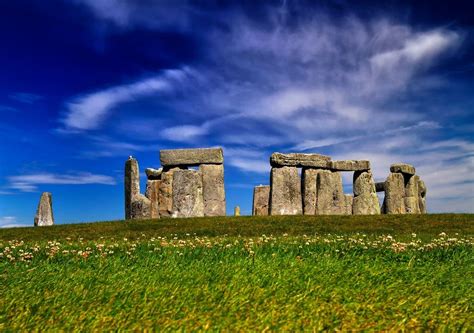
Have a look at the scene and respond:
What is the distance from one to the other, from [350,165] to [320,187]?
2.77m

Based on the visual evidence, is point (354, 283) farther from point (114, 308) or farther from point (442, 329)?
point (114, 308)

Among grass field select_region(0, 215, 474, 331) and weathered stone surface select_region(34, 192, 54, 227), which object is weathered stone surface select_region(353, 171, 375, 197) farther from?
grass field select_region(0, 215, 474, 331)

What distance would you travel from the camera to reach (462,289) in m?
7.45

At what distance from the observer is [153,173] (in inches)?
1183

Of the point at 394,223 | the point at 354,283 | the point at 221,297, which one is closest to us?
the point at 221,297

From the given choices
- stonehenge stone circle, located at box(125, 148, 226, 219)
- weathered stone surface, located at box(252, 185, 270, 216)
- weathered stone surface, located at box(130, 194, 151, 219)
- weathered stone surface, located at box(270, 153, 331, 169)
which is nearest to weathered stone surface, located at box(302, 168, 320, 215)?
weathered stone surface, located at box(270, 153, 331, 169)

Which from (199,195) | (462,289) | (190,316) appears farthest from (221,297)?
(199,195)

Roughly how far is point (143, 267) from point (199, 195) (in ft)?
59.8

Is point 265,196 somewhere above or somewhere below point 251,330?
above

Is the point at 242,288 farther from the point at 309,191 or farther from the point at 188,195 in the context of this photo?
the point at 309,191

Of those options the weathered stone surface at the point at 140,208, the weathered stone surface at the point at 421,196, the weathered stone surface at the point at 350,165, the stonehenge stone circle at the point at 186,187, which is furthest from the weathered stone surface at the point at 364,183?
the weathered stone surface at the point at 140,208

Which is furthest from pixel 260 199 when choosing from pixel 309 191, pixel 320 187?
pixel 320 187

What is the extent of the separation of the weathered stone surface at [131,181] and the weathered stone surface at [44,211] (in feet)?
17.6

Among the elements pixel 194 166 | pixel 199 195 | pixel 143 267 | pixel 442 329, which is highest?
pixel 194 166
